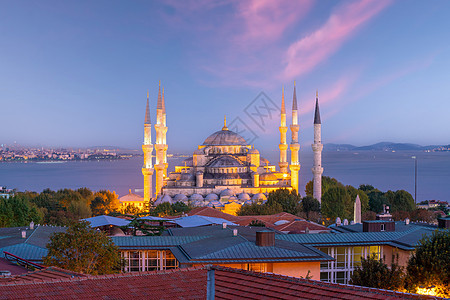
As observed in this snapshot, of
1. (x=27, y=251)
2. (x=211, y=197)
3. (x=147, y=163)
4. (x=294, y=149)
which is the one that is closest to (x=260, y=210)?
(x=211, y=197)

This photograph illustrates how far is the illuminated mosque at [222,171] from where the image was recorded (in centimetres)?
4006

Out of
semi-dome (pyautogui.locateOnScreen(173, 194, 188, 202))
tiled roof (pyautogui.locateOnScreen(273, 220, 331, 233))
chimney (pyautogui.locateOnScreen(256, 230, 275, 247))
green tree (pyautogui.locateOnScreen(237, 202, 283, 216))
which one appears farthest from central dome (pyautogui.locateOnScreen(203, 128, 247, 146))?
chimney (pyautogui.locateOnScreen(256, 230, 275, 247))

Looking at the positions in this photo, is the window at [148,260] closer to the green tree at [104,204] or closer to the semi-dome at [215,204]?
the semi-dome at [215,204]

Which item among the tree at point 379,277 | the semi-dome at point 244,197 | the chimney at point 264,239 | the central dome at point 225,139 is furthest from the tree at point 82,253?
the central dome at point 225,139

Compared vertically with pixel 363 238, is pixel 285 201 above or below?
below

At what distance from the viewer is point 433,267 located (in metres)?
9.08

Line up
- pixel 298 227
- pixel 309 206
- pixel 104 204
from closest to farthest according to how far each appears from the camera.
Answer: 1. pixel 298 227
2. pixel 309 206
3. pixel 104 204

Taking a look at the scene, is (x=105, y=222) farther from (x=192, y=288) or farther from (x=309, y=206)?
(x=309, y=206)

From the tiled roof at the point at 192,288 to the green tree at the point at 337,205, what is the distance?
25.8 m

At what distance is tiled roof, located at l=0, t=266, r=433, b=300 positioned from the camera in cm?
549

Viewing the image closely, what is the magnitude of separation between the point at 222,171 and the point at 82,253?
125 feet

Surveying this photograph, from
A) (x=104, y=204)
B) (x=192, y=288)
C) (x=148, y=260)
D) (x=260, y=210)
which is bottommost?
(x=104, y=204)

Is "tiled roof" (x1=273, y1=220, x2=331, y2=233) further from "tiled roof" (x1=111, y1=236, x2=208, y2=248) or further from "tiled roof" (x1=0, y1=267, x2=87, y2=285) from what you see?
"tiled roof" (x1=0, y1=267, x2=87, y2=285)

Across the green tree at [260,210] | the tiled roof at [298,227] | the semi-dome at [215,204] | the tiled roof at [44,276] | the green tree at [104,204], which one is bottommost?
the green tree at [104,204]
